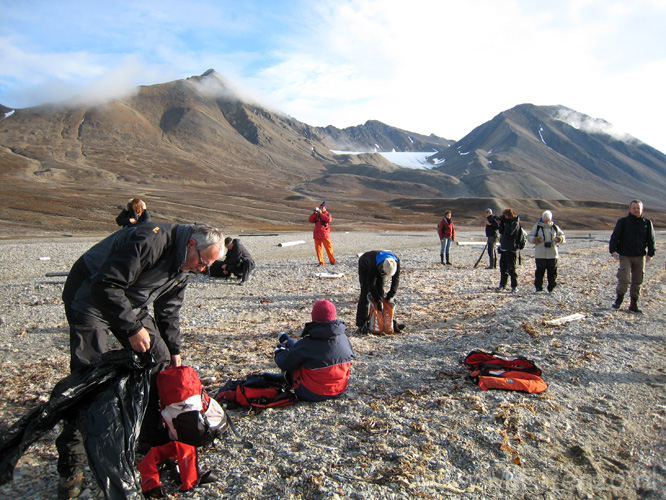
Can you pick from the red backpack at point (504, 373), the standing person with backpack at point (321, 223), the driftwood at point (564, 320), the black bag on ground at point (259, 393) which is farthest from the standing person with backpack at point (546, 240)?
the black bag on ground at point (259, 393)

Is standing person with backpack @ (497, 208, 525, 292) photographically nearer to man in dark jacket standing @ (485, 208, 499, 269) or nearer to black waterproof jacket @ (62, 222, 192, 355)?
man in dark jacket standing @ (485, 208, 499, 269)

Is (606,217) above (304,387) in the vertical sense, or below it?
above

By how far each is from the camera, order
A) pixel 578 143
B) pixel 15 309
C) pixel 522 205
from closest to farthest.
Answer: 1. pixel 15 309
2. pixel 522 205
3. pixel 578 143

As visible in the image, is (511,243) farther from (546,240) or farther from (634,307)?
(634,307)

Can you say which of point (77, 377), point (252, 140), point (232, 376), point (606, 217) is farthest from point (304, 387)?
point (252, 140)

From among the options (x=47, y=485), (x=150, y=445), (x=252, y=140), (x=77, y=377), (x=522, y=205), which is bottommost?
(x=47, y=485)

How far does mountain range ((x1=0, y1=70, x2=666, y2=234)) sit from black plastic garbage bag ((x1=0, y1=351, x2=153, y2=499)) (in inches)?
1198

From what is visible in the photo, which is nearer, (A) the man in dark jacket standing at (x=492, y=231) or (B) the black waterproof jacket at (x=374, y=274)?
(B) the black waterproof jacket at (x=374, y=274)

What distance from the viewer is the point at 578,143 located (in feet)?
560

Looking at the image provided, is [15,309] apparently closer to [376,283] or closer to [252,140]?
[376,283]

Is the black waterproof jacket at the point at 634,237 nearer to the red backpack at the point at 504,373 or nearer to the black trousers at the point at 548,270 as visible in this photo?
the black trousers at the point at 548,270

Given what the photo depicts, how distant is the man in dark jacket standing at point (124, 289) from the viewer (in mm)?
2850

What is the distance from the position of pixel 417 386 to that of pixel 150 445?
9.43ft

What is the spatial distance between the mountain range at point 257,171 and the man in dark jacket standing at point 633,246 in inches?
1165
